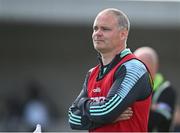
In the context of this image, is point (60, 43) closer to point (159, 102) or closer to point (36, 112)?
point (36, 112)

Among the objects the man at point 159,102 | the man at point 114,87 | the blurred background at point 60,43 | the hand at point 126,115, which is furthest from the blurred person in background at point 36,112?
the hand at point 126,115

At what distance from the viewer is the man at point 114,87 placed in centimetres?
545

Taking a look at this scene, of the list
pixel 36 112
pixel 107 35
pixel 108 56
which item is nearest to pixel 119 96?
pixel 108 56

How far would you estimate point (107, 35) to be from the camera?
5570 millimetres

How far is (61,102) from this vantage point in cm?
1859

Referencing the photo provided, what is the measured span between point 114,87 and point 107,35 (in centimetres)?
39

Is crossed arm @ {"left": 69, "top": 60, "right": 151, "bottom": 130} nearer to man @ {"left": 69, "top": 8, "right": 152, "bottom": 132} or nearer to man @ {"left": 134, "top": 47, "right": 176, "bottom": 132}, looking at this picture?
man @ {"left": 69, "top": 8, "right": 152, "bottom": 132}

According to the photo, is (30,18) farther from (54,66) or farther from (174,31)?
(174,31)

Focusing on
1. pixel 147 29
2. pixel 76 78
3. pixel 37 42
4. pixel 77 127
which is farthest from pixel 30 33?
pixel 77 127

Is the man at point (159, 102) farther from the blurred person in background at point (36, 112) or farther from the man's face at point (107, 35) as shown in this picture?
the blurred person in background at point (36, 112)

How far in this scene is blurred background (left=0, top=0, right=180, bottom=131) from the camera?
55.2ft

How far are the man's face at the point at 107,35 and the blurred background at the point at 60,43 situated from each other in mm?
10704

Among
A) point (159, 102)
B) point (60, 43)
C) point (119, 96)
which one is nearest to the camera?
point (119, 96)

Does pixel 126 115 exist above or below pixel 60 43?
above
